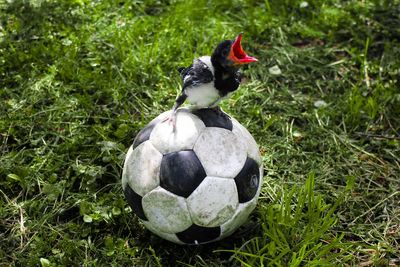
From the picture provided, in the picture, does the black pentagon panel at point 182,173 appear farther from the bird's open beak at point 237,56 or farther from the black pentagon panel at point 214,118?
the bird's open beak at point 237,56

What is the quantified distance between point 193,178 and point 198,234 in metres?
0.28

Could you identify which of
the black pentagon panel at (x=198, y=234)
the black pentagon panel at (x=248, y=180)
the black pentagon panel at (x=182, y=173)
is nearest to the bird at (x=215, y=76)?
the black pentagon panel at (x=182, y=173)

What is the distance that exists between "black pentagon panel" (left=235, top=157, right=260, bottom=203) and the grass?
0.64 feet

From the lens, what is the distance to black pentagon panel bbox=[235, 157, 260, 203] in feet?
7.81

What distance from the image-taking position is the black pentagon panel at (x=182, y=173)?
2299mm

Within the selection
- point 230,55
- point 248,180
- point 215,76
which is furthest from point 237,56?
point 248,180

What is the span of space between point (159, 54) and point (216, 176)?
1776 millimetres

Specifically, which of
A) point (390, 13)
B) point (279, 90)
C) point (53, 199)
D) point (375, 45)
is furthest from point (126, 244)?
point (390, 13)

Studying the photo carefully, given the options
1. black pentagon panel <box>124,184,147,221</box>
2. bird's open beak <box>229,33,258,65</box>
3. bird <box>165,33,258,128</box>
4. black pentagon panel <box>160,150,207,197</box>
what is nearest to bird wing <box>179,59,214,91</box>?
bird <box>165,33,258,128</box>

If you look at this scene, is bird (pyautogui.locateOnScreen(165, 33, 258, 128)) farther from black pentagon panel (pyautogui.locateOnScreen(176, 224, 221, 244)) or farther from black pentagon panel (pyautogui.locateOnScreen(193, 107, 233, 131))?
black pentagon panel (pyautogui.locateOnScreen(176, 224, 221, 244))

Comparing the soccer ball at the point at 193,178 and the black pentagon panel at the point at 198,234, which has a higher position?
the soccer ball at the point at 193,178

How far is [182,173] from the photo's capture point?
2.30 m

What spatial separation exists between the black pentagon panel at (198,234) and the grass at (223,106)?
0.24 feet

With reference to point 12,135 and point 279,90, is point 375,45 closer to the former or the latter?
point 279,90
